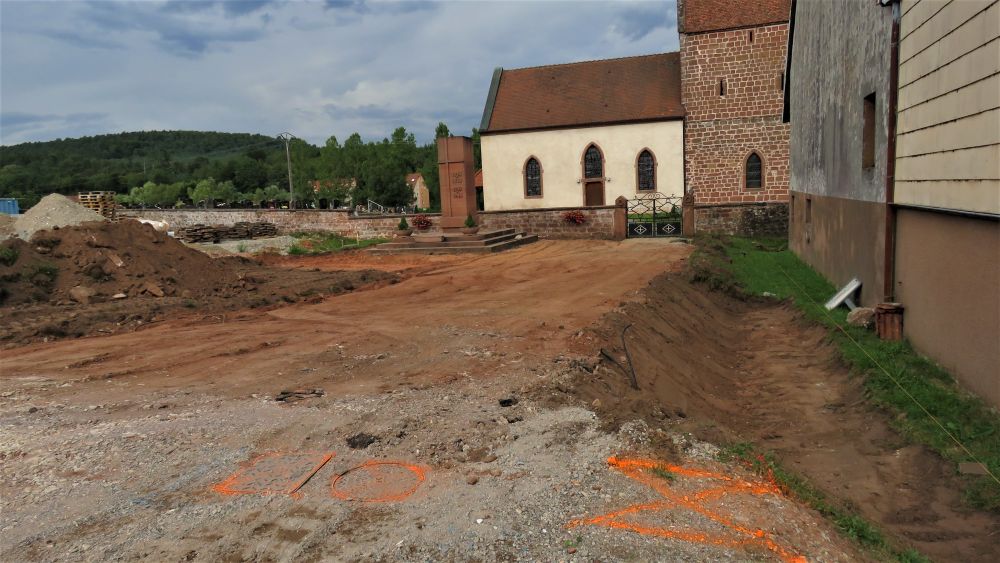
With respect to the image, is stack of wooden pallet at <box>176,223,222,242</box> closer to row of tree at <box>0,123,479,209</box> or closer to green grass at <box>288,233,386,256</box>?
green grass at <box>288,233,386,256</box>

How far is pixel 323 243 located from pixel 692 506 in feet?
87.5

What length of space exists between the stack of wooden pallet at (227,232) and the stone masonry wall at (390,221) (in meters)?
0.67

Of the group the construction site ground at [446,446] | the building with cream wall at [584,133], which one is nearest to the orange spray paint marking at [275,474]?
the construction site ground at [446,446]

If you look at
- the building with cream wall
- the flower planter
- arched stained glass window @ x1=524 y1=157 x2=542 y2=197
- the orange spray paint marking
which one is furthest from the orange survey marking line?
arched stained glass window @ x1=524 y1=157 x2=542 y2=197

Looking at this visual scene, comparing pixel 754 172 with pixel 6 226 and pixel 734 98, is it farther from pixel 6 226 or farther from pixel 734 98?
pixel 6 226

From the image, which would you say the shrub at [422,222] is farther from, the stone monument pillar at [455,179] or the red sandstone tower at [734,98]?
the red sandstone tower at [734,98]

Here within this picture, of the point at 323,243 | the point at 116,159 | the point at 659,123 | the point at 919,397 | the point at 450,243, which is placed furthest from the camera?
the point at 116,159

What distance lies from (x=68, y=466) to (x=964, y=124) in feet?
29.0

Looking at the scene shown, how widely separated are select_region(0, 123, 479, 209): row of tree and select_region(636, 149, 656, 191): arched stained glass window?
16.5 m

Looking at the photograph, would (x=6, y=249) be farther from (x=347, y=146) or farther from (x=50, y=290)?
(x=347, y=146)

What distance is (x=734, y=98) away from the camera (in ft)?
109

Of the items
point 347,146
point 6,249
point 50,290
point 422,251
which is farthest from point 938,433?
point 347,146

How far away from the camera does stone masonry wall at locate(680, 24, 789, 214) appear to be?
32.7 m

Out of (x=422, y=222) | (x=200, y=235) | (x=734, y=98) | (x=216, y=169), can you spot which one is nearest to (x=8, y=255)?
(x=422, y=222)
